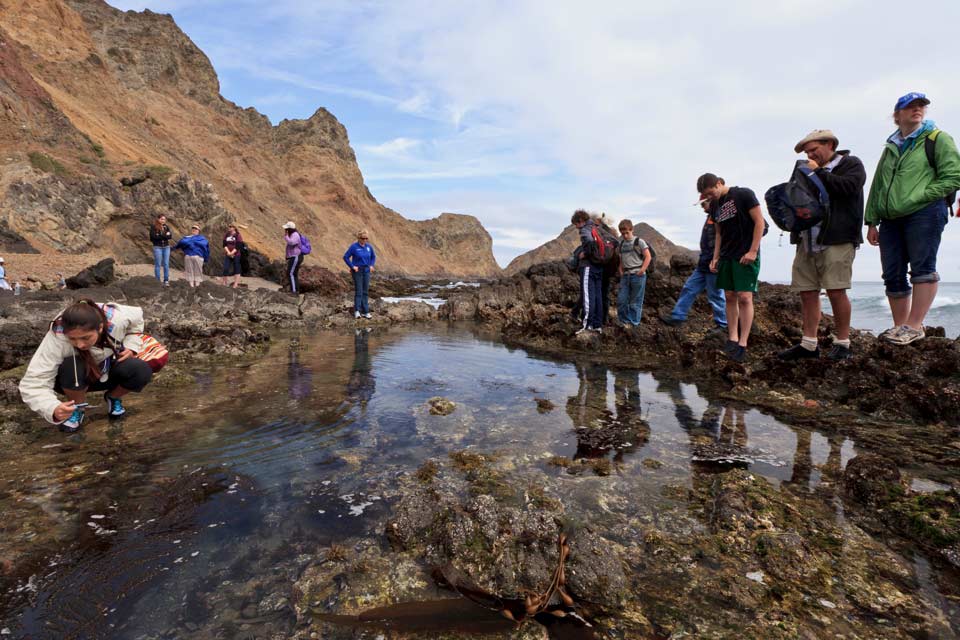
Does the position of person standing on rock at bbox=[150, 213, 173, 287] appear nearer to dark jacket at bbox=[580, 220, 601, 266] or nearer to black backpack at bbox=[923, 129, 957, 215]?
dark jacket at bbox=[580, 220, 601, 266]

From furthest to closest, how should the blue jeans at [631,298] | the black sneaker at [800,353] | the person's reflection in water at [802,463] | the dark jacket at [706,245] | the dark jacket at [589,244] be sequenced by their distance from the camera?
1. the blue jeans at [631,298]
2. the dark jacket at [589,244]
3. the dark jacket at [706,245]
4. the black sneaker at [800,353]
5. the person's reflection in water at [802,463]

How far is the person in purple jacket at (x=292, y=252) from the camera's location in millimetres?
14781

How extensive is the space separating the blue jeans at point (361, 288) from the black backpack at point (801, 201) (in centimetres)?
1044

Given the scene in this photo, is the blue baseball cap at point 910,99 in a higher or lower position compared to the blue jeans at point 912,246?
higher

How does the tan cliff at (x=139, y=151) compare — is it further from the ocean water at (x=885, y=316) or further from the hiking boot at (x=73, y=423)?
the ocean water at (x=885, y=316)

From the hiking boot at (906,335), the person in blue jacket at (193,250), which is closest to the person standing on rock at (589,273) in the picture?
the hiking boot at (906,335)

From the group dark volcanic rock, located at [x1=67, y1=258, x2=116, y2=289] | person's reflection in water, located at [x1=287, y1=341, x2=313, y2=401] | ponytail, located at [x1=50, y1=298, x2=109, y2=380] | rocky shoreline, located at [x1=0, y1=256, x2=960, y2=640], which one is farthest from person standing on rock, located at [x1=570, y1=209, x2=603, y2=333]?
dark volcanic rock, located at [x1=67, y1=258, x2=116, y2=289]

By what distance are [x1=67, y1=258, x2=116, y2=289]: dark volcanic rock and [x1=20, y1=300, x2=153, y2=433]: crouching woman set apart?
10.3 meters

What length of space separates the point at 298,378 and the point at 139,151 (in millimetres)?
34378

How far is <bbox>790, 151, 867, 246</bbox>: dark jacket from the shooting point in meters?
4.54

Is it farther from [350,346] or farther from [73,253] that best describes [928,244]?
[73,253]

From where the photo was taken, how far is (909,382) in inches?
180

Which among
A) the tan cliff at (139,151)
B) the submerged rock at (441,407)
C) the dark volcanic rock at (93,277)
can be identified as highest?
the tan cliff at (139,151)

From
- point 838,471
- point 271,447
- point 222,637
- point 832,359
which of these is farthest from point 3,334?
point 832,359
